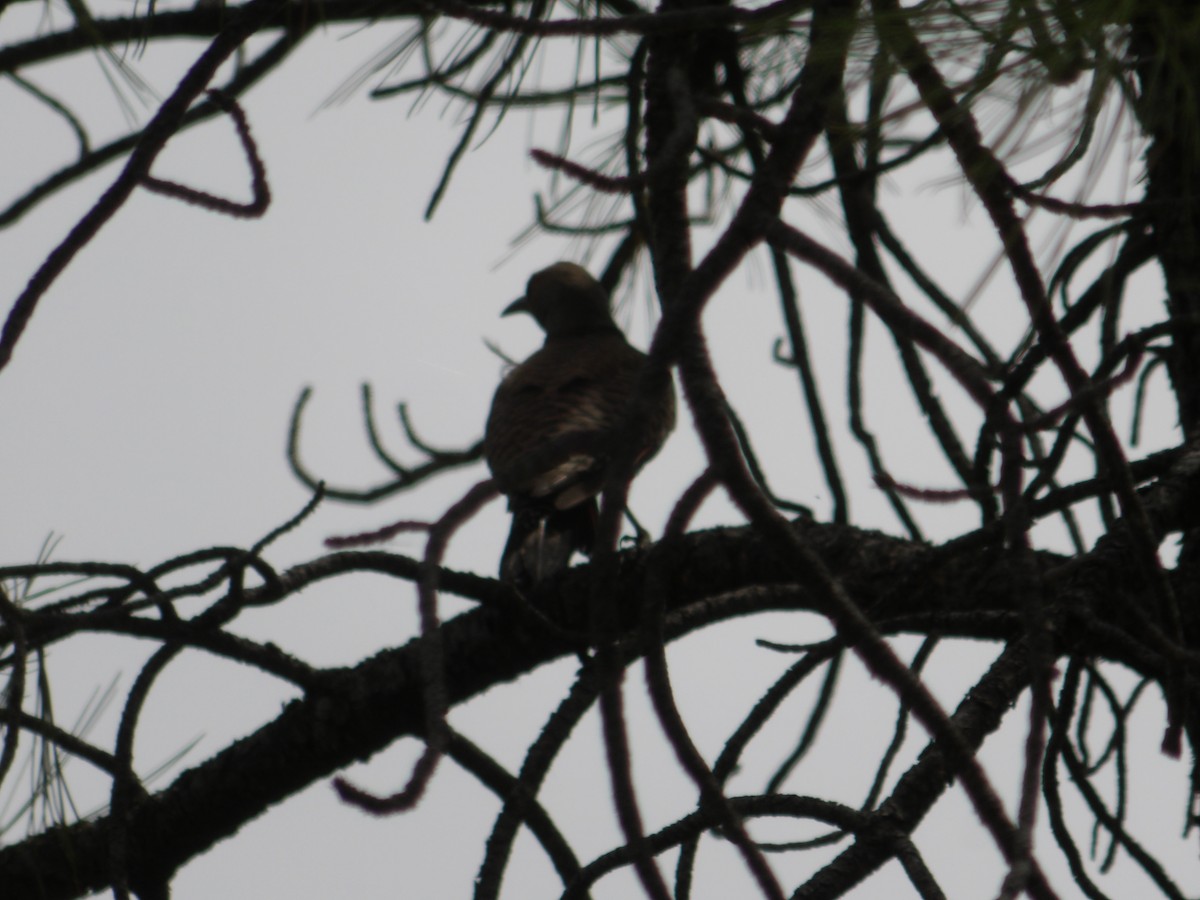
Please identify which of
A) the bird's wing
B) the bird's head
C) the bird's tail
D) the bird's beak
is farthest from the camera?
the bird's beak

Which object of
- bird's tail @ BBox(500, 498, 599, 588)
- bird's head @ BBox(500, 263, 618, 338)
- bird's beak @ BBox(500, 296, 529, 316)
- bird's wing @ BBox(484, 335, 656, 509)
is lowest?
bird's tail @ BBox(500, 498, 599, 588)

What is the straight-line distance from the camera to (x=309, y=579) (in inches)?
104

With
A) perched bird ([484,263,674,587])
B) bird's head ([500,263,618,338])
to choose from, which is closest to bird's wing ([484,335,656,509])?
perched bird ([484,263,674,587])

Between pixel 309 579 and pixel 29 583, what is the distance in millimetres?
483

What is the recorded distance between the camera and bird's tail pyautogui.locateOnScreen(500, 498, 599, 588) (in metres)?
A: 4.61

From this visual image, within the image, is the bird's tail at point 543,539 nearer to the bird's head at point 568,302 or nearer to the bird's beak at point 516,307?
the bird's head at point 568,302

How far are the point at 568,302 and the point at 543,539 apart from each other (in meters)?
3.31

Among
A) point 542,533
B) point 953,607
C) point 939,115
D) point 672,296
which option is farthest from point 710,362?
point 542,533

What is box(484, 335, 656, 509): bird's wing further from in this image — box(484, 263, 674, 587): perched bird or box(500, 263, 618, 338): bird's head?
box(500, 263, 618, 338): bird's head

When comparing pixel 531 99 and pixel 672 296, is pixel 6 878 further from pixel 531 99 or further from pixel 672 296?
pixel 672 296

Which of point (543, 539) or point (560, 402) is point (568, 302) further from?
point (543, 539)

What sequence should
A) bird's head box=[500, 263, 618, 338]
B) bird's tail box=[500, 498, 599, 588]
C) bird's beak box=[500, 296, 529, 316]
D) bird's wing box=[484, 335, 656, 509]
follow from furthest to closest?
bird's beak box=[500, 296, 529, 316] → bird's head box=[500, 263, 618, 338] → bird's wing box=[484, 335, 656, 509] → bird's tail box=[500, 498, 599, 588]

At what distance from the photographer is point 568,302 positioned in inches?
309

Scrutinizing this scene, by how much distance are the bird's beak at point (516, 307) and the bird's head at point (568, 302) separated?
18 cm
